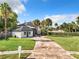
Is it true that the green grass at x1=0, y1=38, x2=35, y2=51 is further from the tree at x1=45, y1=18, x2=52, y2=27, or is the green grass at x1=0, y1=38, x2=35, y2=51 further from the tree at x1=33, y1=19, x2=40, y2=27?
the tree at x1=45, y1=18, x2=52, y2=27

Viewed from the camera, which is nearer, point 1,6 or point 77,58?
point 77,58

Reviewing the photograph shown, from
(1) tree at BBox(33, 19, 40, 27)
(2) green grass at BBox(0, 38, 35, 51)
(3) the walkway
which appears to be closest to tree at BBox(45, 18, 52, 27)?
(1) tree at BBox(33, 19, 40, 27)

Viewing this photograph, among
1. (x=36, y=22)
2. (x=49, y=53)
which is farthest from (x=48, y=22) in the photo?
(x=49, y=53)

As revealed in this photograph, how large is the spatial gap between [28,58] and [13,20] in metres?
54.9

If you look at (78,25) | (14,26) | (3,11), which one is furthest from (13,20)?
(78,25)

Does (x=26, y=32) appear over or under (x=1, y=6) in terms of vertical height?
under

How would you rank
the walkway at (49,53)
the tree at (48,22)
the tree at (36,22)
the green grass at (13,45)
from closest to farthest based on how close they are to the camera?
the walkway at (49,53) → the green grass at (13,45) → the tree at (48,22) → the tree at (36,22)

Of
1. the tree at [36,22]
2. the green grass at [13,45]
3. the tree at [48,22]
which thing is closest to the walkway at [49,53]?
the green grass at [13,45]

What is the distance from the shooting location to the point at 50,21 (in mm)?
115062

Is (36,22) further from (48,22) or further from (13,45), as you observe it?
(13,45)

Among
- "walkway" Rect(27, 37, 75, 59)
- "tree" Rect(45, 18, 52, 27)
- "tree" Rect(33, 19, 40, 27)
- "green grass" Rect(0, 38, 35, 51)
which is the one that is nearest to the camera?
"walkway" Rect(27, 37, 75, 59)

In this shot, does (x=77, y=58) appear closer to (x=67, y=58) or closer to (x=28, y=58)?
(x=67, y=58)

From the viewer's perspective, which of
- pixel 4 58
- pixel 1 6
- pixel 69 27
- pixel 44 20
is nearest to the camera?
pixel 4 58

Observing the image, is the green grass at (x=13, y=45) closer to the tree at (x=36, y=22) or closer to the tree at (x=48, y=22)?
the tree at (x=36, y=22)
